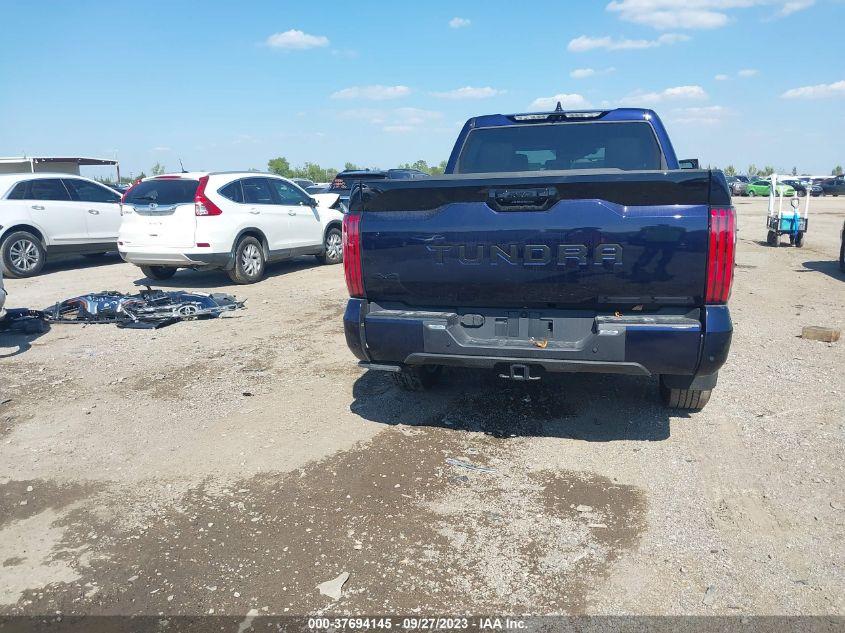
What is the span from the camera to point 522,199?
3574 mm

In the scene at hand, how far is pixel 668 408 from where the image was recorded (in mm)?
4676

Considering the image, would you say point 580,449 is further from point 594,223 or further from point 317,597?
point 317,597

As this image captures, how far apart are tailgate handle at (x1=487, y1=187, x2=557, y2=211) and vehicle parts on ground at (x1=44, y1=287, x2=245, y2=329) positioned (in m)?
5.36

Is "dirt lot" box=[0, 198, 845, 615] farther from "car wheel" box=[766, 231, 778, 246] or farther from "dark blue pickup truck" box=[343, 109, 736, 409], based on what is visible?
"car wheel" box=[766, 231, 778, 246]

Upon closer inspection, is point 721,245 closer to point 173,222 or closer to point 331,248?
point 173,222

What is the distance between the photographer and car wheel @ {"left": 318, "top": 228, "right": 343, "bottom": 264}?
482 inches

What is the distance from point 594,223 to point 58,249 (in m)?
11.5

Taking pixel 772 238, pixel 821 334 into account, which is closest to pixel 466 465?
pixel 821 334

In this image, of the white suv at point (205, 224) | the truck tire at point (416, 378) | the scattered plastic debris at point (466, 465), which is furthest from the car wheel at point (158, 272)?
the scattered plastic debris at point (466, 465)

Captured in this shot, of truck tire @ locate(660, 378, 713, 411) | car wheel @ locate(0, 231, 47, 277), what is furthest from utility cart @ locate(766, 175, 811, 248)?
car wheel @ locate(0, 231, 47, 277)

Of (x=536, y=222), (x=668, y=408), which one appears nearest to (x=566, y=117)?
(x=536, y=222)

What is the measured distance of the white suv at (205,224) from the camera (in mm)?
9375

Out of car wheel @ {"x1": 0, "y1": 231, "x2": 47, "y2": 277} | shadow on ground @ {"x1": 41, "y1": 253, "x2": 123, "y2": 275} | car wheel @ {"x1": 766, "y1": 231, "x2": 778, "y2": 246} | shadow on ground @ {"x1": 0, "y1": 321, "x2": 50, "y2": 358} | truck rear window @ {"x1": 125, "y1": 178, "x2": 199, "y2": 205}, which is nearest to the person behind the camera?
shadow on ground @ {"x1": 0, "y1": 321, "x2": 50, "y2": 358}

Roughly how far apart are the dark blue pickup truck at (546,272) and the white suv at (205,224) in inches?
241
